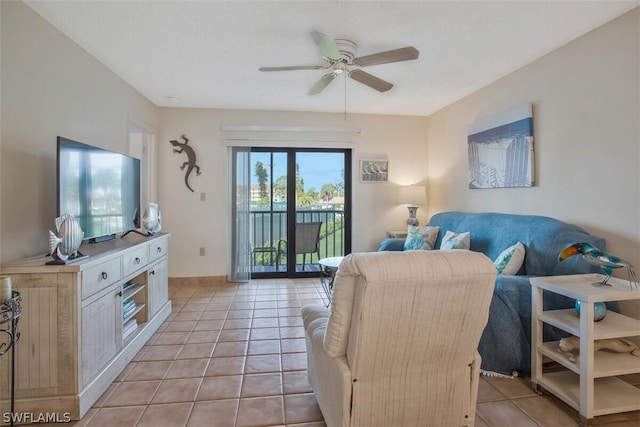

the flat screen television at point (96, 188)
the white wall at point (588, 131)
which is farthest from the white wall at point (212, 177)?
the white wall at point (588, 131)

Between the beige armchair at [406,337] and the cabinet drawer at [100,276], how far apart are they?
1315 mm

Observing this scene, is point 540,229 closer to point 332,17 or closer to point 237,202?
point 332,17

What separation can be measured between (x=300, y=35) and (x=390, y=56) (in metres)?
0.68

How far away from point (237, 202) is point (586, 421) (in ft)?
12.4

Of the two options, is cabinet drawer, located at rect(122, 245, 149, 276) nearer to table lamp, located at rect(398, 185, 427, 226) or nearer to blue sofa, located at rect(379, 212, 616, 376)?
blue sofa, located at rect(379, 212, 616, 376)

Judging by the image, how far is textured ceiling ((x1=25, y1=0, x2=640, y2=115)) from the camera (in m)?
1.95

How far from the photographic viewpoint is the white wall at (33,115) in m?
1.76

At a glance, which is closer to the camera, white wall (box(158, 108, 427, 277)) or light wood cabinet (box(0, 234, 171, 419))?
light wood cabinet (box(0, 234, 171, 419))

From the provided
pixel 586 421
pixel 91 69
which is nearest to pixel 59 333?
pixel 91 69

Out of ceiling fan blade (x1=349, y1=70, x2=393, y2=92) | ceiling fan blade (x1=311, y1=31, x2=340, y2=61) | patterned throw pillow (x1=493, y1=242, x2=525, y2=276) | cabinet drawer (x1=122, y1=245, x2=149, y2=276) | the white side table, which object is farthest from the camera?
ceiling fan blade (x1=349, y1=70, x2=393, y2=92)

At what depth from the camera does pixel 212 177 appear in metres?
4.21

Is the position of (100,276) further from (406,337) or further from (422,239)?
(422,239)

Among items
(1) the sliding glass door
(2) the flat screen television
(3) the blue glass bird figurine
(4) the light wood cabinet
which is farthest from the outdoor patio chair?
(3) the blue glass bird figurine

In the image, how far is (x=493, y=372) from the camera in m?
2.01
